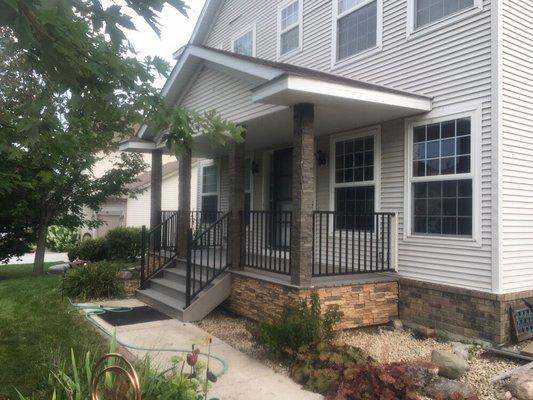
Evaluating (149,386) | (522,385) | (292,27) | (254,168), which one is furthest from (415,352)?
(292,27)

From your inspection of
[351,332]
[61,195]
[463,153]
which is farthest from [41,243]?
[463,153]

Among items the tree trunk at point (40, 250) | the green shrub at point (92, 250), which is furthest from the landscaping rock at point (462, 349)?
the green shrub at point (92, 250)

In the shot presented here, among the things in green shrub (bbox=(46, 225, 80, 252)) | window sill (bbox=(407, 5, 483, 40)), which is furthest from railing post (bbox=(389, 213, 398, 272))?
green shrub (bbox=(46, 225, 80, 252))

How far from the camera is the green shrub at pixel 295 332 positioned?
4.95 meters

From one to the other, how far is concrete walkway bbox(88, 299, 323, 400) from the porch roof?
3.05 m

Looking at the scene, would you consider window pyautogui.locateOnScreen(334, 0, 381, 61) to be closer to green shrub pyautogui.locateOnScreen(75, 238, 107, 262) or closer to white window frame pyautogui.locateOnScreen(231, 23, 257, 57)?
white window frame pyautogui.locateOnScreen(231, 23, 257, 57)

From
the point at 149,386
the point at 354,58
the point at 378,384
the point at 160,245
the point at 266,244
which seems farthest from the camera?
the point at 160,245

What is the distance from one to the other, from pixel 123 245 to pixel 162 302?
7.88m

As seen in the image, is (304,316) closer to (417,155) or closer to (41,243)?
(417,155)

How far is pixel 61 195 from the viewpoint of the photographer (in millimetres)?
12453

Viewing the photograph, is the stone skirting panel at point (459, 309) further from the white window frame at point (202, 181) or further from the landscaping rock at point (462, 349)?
the white window frame at point (202, 181)

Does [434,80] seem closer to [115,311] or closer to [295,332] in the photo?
[295,332]

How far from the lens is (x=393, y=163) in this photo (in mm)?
7250

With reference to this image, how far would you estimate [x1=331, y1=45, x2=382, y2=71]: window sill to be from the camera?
768cm
